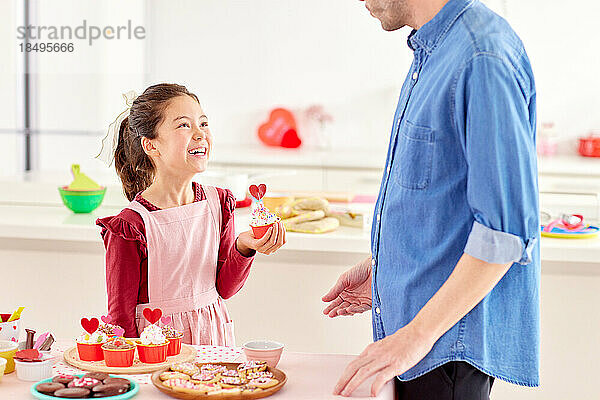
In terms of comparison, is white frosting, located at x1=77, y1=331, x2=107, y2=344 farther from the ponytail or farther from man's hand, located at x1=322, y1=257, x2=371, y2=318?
the ponytail

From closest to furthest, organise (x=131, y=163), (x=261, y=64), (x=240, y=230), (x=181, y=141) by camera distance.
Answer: (x=181, y=141)
(x=131, y=163)
(x=240, y=230)
(x=261, y=64)

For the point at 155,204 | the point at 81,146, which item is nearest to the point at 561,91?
the point at 81,146

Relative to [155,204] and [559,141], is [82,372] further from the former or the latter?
[559,141]

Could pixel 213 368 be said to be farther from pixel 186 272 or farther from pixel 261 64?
pixel 261 64

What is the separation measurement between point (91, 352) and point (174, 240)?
433 mm

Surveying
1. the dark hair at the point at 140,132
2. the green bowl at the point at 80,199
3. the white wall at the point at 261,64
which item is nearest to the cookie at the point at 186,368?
the dark hair at the point at 140,132

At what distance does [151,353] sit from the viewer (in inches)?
54.2

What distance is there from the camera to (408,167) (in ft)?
4.20

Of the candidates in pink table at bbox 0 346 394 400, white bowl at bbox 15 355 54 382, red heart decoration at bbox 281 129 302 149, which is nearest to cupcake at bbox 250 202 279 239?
pink table at bbox 0 346 394 400

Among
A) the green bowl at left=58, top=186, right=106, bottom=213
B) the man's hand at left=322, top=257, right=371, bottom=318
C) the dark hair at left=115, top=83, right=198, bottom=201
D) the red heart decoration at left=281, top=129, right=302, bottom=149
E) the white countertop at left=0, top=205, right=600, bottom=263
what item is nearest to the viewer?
the man's hand at left=322, top=257, right=371, bottom=318

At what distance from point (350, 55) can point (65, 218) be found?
8.74 feet

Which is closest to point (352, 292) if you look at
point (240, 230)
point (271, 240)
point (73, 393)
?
point (271, 240)

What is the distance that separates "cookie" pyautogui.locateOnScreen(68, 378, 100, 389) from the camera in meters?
1.23

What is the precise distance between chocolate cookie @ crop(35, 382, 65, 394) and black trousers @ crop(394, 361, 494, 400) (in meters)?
0.56
